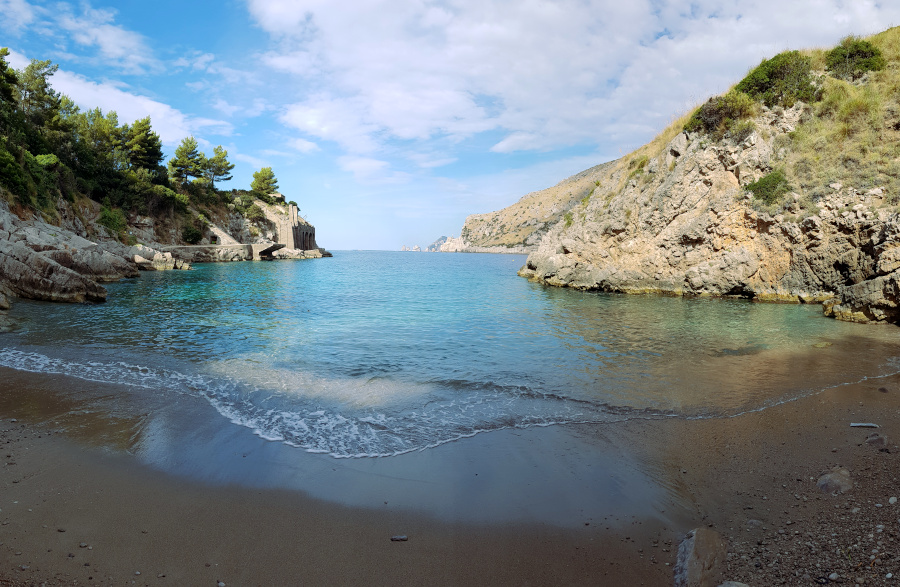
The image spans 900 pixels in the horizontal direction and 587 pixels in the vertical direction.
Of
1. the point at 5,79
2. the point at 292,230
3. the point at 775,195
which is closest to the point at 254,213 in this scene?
the point at 292,230

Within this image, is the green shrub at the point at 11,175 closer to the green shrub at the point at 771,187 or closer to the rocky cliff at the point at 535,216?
the green shrub at the point at 771,187

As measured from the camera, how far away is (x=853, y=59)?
24703mm

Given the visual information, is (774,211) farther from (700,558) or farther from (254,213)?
(254,213)

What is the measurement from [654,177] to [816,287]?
1173cm

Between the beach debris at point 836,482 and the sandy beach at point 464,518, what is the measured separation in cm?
8

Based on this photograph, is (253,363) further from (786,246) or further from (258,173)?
(258,173)

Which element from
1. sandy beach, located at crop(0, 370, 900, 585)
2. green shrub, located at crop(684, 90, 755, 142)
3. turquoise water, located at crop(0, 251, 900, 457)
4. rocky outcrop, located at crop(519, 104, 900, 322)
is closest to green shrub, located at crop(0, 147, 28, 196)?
turquoise water, located at crop(0, 251, 900, 457)

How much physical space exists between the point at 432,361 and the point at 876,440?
8015mm

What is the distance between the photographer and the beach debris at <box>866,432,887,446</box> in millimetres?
5914

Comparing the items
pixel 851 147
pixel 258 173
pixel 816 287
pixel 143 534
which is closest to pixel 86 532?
pixel 143 534

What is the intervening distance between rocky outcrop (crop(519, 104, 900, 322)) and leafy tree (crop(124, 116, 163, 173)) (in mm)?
54536

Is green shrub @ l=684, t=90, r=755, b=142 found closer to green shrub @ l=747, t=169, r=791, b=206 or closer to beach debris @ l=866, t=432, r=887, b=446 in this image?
green shrub @ l=747, t=169, r=791, b=206

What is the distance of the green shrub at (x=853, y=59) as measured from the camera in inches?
945

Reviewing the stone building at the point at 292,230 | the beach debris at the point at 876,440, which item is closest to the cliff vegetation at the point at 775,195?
the beach debris at the point at 876,440
